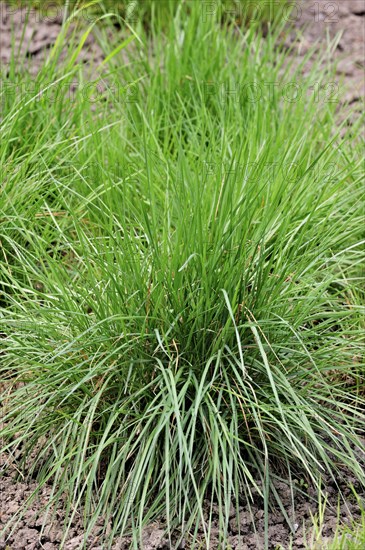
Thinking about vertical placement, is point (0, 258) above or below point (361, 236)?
above

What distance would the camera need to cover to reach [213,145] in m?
3.09

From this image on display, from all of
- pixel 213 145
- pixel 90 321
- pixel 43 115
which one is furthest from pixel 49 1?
pixel 90 321

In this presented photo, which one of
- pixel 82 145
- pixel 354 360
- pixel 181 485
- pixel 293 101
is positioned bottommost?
pixel 354 360

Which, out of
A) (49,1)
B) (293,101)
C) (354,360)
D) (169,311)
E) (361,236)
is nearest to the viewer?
(169,311)

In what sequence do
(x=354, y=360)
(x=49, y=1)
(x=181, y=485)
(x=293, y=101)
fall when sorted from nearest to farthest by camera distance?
(x=181, y=485) < (x=354, y=360) < (x=293, y=101) < (x=49, y=1)

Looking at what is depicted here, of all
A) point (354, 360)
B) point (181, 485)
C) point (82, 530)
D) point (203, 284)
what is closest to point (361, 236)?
point (354, 360)

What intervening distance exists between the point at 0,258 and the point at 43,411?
2.32ft

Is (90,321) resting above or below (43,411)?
above

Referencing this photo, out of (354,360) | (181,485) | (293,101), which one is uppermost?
(293,101)

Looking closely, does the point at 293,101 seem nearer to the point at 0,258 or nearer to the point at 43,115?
the point at 43,115

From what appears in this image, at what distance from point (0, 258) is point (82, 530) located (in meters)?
1.13

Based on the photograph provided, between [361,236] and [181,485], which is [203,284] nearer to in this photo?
[181,485]

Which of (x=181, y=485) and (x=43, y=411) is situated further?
(x=43, y=411)

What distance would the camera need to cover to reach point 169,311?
2.65m
